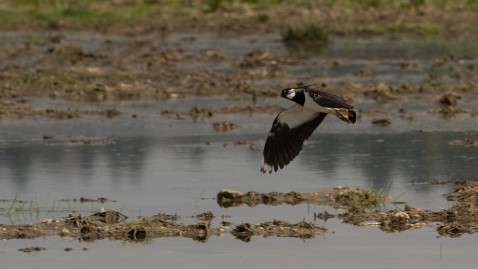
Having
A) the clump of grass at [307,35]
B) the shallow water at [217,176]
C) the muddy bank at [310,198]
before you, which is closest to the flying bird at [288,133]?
the muddy bank at [310,198]

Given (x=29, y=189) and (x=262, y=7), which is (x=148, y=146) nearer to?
(x=29, y=189)

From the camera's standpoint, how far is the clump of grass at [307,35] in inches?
996

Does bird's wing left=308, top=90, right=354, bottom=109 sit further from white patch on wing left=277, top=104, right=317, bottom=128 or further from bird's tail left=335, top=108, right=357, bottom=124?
white patch on wing left=277, top=104, right=317, bottom=128

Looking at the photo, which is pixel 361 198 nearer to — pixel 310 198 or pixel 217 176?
pixel 310 198

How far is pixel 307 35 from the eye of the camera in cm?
2541

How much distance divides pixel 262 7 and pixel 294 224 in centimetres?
2145

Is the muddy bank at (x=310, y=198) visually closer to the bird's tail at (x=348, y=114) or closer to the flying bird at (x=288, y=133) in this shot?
the flying bird at (x=288, y=133)

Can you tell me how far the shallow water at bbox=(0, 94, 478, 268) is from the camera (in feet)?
29.9

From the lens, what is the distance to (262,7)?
102 ft

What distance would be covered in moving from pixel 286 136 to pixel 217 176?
5.07 ft

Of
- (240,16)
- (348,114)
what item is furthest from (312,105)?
(240,16)

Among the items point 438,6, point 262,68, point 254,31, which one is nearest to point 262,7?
point 254,31

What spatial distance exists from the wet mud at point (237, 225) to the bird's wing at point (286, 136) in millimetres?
684

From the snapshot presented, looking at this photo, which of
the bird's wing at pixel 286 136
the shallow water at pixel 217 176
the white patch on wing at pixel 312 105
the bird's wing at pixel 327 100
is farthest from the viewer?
the bird's wing at pixel 286 136
